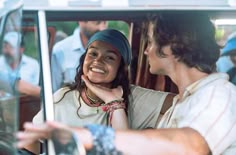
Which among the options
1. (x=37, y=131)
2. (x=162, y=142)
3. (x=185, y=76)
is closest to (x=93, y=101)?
(x=185, y=76)

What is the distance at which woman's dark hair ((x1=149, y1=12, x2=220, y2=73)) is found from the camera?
2879 mm

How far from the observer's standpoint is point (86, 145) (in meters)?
2.17

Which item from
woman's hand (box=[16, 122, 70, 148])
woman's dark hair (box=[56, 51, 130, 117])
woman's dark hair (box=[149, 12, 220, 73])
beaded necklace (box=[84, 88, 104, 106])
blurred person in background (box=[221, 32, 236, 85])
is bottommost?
beaded necklace (box=[84, 88, 104, 106])

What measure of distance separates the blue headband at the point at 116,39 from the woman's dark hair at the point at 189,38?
47 centimetres

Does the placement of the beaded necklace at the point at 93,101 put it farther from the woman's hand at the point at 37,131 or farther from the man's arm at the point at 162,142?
the woman's hand at the point at 37,131

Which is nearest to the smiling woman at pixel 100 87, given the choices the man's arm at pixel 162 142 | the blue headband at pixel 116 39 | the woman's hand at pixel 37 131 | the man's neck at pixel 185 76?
the blue headband at pixel 116 39

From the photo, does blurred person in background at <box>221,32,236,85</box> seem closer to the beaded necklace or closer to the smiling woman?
the smiling woman

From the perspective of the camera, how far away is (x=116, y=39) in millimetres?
3424

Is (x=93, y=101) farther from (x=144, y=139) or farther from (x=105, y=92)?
(x=144, y=139)

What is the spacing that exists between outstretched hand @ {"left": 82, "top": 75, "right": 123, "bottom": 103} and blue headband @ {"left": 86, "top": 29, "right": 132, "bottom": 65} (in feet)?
0.73

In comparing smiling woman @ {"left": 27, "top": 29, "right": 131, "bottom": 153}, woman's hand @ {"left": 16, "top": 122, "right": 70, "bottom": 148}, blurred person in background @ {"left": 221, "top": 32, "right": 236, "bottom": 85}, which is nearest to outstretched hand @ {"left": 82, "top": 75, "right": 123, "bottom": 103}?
smiling woman @ {"left": 27, "top": 29, "right": 131, "bottom": 153}

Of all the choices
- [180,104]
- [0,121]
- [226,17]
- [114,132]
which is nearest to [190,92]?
[180,104]

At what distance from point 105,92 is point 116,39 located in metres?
0.34

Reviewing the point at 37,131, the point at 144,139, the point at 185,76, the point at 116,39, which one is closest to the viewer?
the point at 37,131
